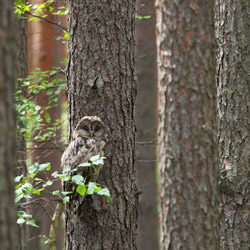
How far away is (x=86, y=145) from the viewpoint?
19.2 ft

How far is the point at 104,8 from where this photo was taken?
5938 mm

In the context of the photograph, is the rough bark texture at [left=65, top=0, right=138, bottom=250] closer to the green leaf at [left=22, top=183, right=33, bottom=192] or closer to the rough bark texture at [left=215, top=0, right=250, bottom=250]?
the green leaf at [left=22, top=183, right=33, bottom=192]

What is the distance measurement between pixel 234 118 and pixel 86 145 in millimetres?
2217

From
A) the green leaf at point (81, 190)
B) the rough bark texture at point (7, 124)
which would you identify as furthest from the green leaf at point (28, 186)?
the rough bark texture at point (7, 124)

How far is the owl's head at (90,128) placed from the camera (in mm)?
5652

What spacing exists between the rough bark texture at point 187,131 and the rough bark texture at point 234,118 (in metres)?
2.27

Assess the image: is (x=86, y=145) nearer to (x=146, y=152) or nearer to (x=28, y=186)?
(x=28, y=186)

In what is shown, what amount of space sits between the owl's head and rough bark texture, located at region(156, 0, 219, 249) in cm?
139

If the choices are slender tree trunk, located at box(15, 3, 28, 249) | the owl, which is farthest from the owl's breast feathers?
slender tree trunk, located at box(15, 3, 28, 249)

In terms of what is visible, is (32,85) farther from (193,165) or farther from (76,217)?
(193,165)

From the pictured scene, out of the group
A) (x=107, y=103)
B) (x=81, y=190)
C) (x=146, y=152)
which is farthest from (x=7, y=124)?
(x=146, y=152)

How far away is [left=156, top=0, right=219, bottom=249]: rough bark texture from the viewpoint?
435 centimetres

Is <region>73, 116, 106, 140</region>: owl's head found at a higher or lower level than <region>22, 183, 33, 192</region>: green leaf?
higher

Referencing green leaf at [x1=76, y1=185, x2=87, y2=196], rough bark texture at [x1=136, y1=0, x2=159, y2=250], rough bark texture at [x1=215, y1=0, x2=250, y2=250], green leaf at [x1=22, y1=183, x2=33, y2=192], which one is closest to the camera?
green leaf at [x1=76, y1=185, x2=87, y2=196]
